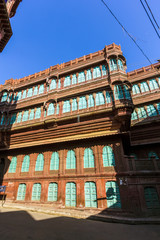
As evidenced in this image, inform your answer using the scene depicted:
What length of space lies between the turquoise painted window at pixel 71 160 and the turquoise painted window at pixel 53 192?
89.4 inches

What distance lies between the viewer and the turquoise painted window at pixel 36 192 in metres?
14.0

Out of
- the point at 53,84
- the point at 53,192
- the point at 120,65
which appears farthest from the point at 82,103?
the point at 53,192

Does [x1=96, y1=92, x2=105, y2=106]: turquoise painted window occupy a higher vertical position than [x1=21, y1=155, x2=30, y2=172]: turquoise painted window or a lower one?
higher

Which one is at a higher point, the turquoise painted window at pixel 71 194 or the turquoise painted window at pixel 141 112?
the turquoise painted window at pixel 141 112

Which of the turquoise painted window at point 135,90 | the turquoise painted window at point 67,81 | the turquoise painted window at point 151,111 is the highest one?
the turquoise painted window at point 67,81

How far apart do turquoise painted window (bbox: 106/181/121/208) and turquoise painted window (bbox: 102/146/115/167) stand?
1.60m

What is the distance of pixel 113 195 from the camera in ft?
37.7

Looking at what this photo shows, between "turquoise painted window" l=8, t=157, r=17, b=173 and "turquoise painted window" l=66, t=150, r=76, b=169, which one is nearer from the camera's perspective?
"turquoise painted window" l=66, t=150, r=76, b=169

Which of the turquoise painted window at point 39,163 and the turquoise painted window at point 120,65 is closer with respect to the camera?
the turquoise painted window at point 39,163

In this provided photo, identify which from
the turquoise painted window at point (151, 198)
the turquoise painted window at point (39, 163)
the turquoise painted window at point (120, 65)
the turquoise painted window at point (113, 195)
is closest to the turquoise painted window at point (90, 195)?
the turquoise painted window at point (113, 195)

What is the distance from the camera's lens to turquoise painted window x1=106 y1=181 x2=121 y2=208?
1118 centimetres

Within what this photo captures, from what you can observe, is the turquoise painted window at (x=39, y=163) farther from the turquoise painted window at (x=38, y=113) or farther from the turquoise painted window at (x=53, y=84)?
the turquoise painted window at (x=53, y=84)

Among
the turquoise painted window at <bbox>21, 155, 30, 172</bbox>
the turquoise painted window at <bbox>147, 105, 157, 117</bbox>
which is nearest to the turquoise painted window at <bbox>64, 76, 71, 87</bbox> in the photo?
the turquoise painted window at <bbox>21, 155, 30, 172</bbox>

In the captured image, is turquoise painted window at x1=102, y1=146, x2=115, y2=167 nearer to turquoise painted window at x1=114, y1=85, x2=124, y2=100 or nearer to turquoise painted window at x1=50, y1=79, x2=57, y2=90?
turquoise painted window at x1=114, y1=85, x2=124, y2=100
